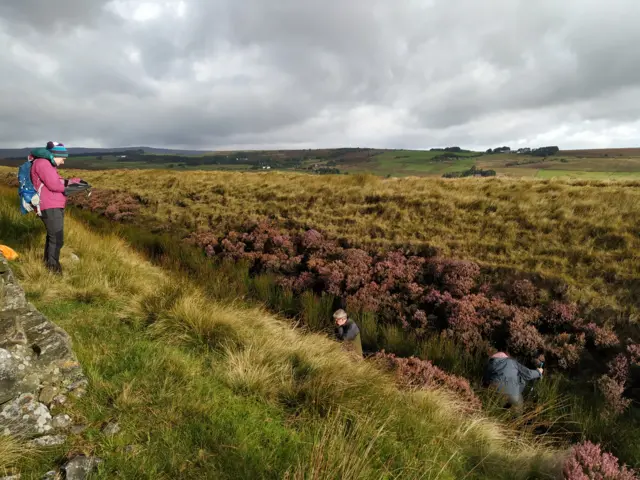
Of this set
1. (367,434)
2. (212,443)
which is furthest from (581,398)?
(212,443)

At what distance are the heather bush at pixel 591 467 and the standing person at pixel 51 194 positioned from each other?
802 centimetres

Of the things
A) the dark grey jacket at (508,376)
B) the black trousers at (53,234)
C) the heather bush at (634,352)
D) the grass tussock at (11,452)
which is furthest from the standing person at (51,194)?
the heather bush at (634,352)

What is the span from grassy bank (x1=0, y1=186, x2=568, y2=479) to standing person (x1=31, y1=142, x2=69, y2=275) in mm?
935

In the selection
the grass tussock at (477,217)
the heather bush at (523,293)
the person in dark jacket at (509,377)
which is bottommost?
the person in dark jacket at (509,377)

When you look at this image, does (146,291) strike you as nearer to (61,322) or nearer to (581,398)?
(61,322)

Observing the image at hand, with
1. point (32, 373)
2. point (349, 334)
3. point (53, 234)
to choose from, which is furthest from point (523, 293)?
point (53, 234)

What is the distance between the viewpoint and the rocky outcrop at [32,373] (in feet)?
8.47

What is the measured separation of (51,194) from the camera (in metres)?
6.02

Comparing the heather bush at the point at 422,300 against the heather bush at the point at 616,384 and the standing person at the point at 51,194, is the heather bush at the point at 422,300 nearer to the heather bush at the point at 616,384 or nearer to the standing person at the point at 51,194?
the heather bush at the point at 616,384

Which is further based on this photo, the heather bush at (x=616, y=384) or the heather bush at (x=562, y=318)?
the heather bush at (x=562, y=318)

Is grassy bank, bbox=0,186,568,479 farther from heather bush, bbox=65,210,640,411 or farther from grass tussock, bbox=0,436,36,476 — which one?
heather bush, bbox=65,210,640,411

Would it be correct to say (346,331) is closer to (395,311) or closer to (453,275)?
(395,311)

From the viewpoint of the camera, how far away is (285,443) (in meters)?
2.89

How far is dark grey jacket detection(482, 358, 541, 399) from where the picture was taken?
5070 mm
